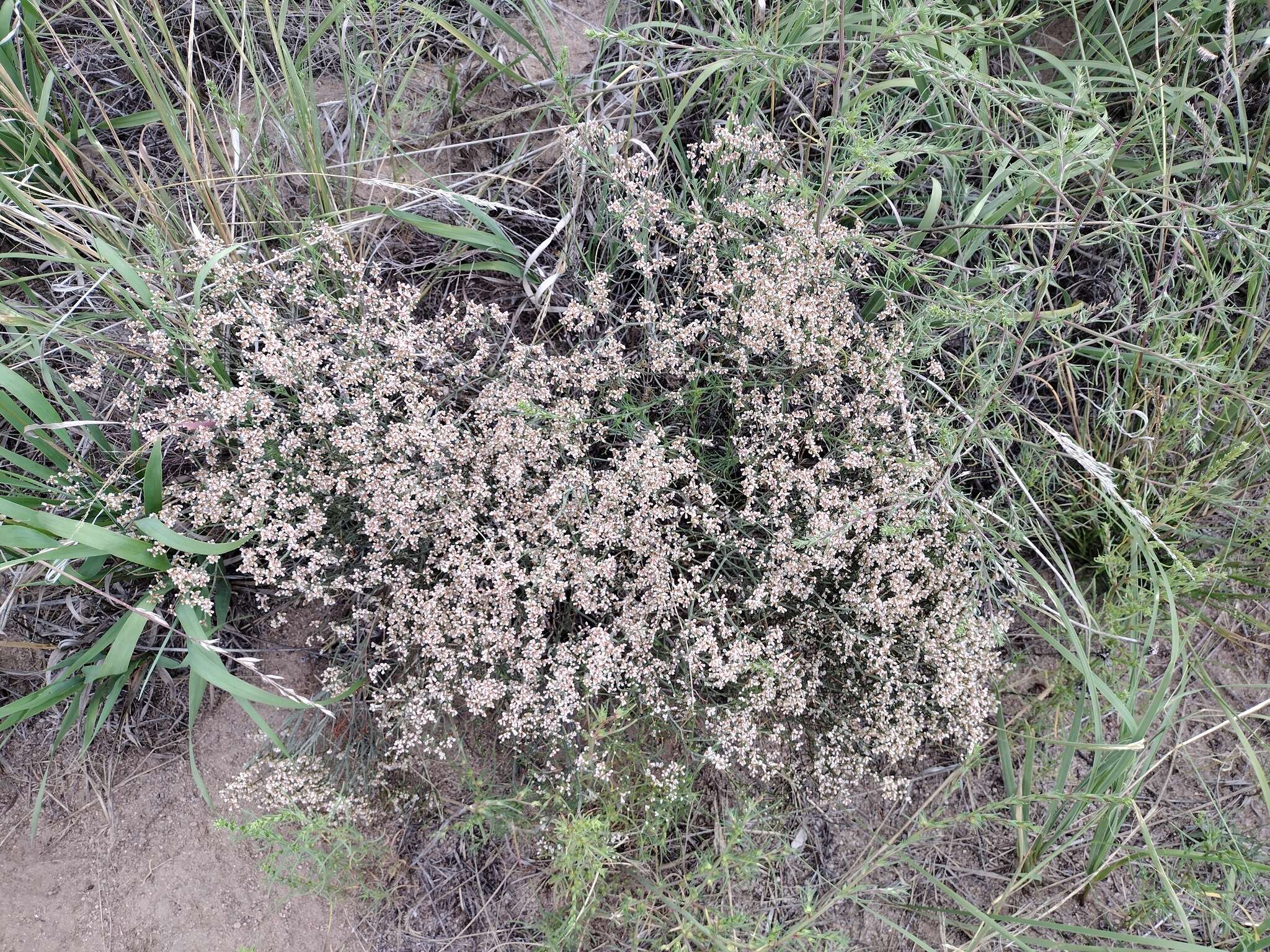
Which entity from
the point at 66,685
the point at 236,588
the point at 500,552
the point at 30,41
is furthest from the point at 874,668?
the point at 30,41

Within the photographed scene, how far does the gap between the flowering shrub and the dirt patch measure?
68cm

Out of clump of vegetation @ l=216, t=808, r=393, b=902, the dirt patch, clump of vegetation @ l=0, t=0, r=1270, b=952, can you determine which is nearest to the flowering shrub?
clump of vegetation @ l=0, t=0, r=1270, b=952

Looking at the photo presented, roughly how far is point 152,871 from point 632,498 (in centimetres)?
217

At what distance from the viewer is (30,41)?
272 centimetres

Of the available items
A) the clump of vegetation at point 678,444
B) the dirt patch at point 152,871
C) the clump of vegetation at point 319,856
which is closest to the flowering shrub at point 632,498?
the clump of vegetation at point 678,444

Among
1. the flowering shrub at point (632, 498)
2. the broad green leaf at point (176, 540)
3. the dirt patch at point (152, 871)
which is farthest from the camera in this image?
the dirt patch at point (152, 871)

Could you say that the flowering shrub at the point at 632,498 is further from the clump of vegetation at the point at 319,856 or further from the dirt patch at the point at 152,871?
the dirt patch at the point at 152,871

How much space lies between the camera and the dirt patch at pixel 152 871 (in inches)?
110

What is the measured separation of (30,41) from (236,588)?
76.9 inches

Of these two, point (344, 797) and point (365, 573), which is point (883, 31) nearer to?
point (365, 573)

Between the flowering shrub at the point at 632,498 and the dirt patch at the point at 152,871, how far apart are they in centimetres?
68

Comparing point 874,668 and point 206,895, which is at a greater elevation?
point 874,668

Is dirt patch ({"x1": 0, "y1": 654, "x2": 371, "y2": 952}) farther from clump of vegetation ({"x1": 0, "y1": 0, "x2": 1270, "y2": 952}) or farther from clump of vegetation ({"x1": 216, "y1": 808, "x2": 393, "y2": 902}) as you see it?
clump of vegetation ({"x1": 0, "y1": 0, "x2": 1270, "y2": 952})

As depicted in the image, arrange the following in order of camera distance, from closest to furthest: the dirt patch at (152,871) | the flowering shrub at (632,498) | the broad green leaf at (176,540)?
the broad green leaf at (176,540) < the flowering shrub at (632,498) < the dirt patch at (152,871)
